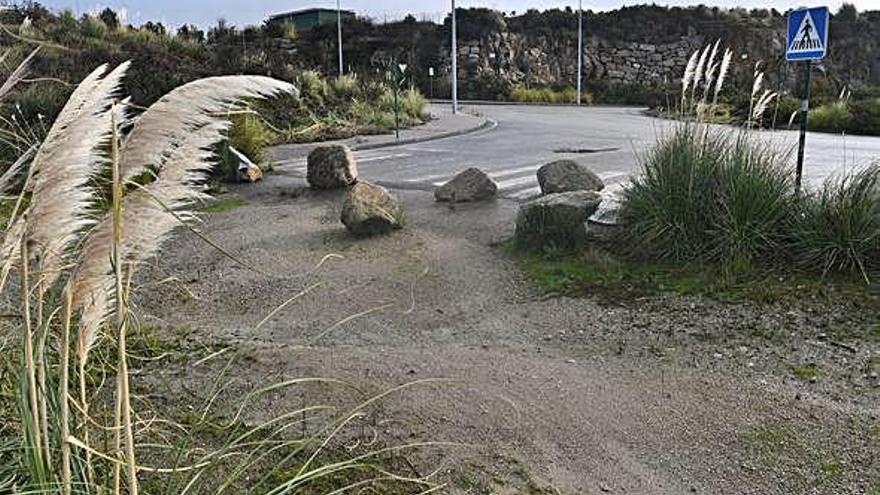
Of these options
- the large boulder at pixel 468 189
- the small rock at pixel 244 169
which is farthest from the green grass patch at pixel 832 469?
the small rock at pixel 244 169

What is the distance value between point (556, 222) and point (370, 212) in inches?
65.5

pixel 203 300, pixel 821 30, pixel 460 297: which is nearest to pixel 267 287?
pixel 203 300

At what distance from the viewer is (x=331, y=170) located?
9.42 meters

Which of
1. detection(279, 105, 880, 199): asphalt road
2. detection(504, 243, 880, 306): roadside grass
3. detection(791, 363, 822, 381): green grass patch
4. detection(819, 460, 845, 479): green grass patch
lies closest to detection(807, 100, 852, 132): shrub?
detection(279, 105, 880, 199): asphalt road

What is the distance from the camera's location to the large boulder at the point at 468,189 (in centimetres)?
832

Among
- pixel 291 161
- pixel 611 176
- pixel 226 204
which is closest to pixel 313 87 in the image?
pixel 291 161

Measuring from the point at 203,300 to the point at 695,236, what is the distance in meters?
3.47

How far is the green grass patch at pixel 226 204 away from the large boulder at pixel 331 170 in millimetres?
910

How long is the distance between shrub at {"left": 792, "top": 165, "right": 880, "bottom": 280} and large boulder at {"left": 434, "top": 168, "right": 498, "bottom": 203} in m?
3.60

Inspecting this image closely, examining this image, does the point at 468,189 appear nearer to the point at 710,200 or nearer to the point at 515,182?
the point at 515,182

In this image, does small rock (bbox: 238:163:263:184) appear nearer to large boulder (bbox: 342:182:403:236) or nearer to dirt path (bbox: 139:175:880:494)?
large boulder (bbox: 342:182:403:236)

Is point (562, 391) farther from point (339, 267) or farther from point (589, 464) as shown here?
point (339, 267)

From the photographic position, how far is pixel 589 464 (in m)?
2.93

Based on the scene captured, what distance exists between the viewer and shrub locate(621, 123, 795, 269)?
5438 mm
